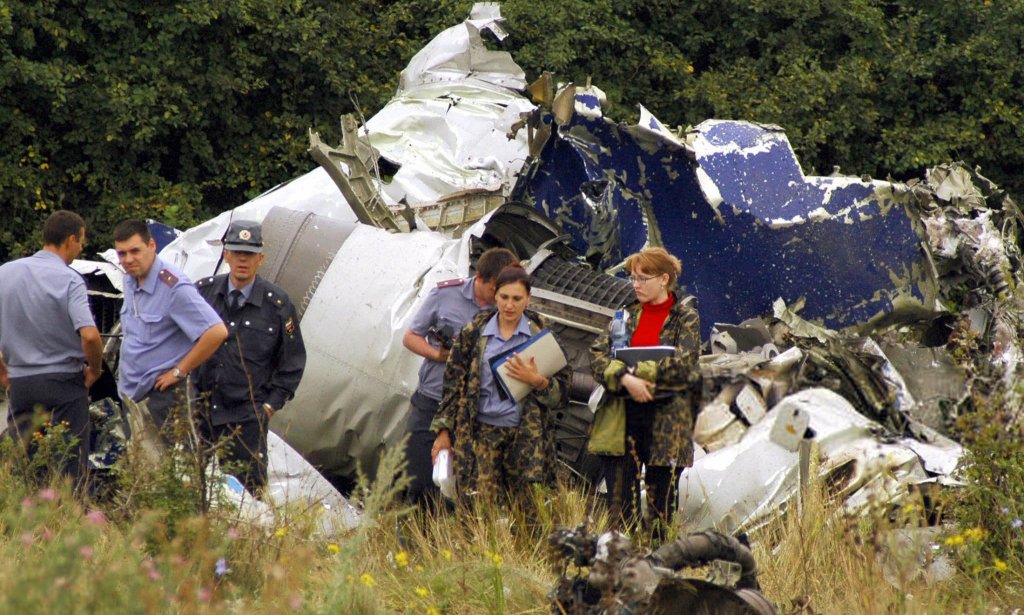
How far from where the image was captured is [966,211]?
8.58 m

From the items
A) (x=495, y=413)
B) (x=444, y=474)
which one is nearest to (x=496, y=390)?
(x=495, y=413)

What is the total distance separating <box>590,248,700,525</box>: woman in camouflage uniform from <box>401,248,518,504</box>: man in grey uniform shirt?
0.68 meters

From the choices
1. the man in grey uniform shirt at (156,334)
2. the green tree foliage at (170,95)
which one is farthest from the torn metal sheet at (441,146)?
the man in grey uniform shirt at (156,334)

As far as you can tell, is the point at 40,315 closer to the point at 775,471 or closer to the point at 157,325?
the point at 157,325

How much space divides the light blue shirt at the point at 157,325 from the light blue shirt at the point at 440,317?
3.35ft

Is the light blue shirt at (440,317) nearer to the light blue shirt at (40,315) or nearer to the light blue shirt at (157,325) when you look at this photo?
the light blue shirt at (157,325)

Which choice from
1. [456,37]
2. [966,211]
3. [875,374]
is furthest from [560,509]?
[456,37]

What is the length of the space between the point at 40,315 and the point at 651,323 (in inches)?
109

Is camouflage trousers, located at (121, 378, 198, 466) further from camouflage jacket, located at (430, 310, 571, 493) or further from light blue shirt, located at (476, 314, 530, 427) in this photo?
light blue shirt, located at (476, 314, 530, 427)

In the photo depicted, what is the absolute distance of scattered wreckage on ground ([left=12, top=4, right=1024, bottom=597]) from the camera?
6.83 meters

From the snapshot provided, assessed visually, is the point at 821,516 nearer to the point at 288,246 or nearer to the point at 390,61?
the point at 288,246

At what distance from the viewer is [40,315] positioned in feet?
19.6

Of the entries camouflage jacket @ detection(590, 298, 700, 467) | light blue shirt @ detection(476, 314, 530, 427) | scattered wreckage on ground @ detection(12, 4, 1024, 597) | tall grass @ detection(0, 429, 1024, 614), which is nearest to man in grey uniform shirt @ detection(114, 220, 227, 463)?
tall grass @ detection(0, 429, 1024, 614)

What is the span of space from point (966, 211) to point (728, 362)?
2.43m
